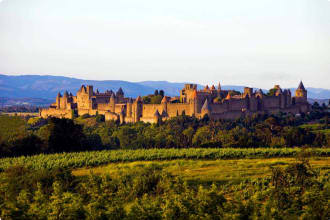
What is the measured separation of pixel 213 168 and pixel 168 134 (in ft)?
82.1

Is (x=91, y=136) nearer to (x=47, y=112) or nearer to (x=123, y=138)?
(x=123, y=138)

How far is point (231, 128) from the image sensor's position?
5472cm

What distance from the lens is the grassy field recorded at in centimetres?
2408

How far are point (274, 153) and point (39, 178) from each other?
16929 millimetres

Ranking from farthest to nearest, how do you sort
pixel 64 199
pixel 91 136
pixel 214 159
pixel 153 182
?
pixel 91 136, pixel 214 159, pixel 153 182, pixel 64 199

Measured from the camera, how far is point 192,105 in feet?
196

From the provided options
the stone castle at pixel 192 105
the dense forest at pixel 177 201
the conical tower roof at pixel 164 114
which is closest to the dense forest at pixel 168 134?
the stone castle at pixel 192 105

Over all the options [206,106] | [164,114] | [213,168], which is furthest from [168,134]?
[213,168]

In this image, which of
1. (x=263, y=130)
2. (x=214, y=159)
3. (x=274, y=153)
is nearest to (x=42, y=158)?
(x=214, y=159)

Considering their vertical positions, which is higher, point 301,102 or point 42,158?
point 301,102

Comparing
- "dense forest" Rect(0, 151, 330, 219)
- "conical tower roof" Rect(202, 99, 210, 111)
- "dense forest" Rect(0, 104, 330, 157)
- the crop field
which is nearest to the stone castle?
"conical tower roof" Rect(202, 99, 210, 111)

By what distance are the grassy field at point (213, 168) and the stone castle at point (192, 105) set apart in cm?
2941

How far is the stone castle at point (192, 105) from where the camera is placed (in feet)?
198

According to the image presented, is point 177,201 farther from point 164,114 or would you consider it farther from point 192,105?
point 164,114
